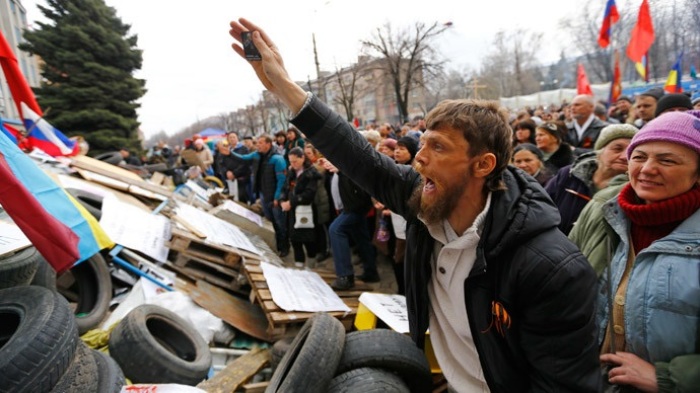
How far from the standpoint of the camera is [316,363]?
87.4 inches

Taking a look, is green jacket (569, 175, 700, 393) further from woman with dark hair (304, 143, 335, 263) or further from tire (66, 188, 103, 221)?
tire (66, 188, 103, 221)

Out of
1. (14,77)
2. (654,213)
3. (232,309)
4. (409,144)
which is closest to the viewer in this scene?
(654,213)

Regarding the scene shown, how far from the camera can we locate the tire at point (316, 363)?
217 centimetres

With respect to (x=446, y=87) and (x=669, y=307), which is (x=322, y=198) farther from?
(x=446, y=87)

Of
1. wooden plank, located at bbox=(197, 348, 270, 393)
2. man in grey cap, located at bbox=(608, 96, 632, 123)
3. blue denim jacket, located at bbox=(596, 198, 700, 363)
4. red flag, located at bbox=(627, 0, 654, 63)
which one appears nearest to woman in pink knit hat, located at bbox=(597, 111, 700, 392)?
blue denim jacket, located at bbox=(596, 198, 700, 363)

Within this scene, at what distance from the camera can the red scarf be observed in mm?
1615

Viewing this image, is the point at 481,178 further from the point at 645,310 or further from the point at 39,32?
the point at 39,32

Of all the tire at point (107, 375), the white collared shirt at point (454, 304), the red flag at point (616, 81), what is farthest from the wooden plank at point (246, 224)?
the red flag at point (616, 81)

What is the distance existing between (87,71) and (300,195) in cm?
1899

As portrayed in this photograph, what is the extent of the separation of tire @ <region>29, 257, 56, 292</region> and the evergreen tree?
18.6m

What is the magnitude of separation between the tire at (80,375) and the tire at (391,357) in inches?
65.5

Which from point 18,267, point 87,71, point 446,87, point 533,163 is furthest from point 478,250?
point 446,87

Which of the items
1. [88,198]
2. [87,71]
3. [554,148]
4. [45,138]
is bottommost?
[554,148]

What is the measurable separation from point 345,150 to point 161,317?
297cm
